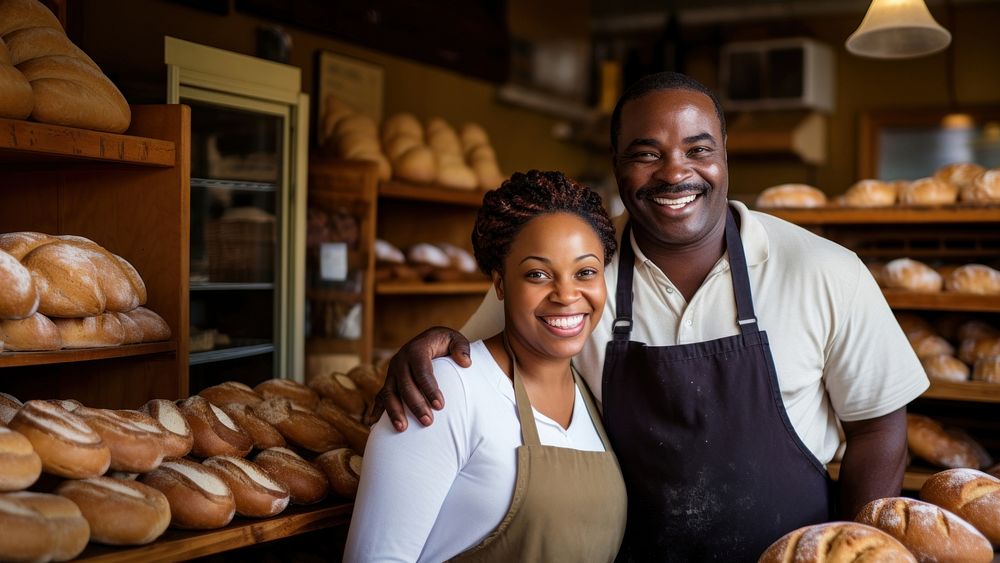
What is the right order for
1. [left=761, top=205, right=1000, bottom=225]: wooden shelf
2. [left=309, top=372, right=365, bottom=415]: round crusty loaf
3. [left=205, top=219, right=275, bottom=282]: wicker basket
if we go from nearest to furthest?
[left=309, top=372, right=365, bottom=415]: round crusty loaf, [left=761, top=205, right=1000, bottom=225]: wooden shelf, [left=205, top=219, right=275, bottom=282]: wicker basket

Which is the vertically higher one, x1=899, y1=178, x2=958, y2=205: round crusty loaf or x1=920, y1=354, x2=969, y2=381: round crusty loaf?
x1=899, y1=178, x2=958, y2=205: round crusty loaf

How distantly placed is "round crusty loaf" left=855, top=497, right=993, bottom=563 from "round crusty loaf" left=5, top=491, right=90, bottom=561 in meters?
1.28

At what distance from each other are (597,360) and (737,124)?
4875 mm

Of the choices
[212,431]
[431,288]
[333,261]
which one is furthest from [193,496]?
[431,288]

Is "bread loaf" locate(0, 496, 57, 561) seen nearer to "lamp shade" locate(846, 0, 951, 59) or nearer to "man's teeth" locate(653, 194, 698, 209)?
"man's teeth" locate(653, 194, 698, 209)

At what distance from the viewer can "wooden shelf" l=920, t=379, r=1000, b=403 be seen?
2.94 m

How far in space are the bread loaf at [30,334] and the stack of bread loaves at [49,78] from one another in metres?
0.40

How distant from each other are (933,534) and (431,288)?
2.82 meters

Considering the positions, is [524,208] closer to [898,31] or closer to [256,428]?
[256,428]

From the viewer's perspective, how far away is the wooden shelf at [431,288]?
389cm

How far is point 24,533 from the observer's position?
1.33 meters

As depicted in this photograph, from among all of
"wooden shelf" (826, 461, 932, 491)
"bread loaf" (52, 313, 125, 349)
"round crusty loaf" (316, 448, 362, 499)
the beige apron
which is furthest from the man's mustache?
"wooden shelf" (826, 461, 932, 491)

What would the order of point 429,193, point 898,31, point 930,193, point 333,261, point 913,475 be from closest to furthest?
point 898,31
point 913,475
point 930,193
point 333,261
point 429,193

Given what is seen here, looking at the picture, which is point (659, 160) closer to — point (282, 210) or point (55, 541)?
point (55, 541)
